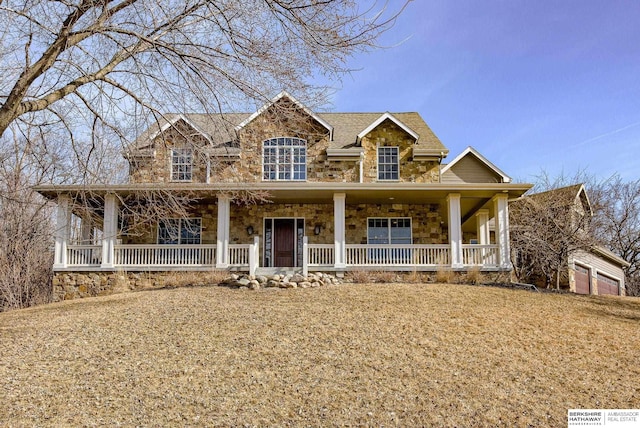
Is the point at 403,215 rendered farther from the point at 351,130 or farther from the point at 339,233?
the point at 351,130

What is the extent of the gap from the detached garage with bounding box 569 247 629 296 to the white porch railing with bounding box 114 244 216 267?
13735mm

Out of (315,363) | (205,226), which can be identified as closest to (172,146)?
(315,363)

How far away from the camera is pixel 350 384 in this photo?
6.53m

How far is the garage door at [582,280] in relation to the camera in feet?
68.2

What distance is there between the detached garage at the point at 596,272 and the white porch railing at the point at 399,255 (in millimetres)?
6730

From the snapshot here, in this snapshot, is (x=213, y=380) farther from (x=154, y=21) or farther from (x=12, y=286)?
(x=12, y=286)

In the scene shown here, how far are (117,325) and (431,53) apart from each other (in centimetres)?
736

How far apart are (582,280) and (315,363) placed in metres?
17.8

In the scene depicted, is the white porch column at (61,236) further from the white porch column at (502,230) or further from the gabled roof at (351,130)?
the white porch column at (502,230)

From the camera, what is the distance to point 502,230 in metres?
15.4

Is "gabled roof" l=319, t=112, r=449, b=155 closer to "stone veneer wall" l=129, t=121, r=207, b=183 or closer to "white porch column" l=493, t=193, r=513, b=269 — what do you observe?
"white porch column" l=493, t=193, r=513, b=269

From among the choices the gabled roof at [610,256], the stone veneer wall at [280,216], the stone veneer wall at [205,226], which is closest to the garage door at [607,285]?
the gabled roof at [610,256]

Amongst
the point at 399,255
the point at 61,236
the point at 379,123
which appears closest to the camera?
the point at 61,236

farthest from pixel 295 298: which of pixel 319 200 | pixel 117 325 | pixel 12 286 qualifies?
pixel 12 286
